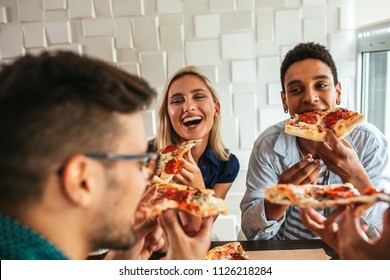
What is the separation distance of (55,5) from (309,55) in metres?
1.19

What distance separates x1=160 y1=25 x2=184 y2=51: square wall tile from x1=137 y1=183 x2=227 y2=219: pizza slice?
95 cm

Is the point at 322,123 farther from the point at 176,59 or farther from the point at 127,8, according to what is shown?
the point at 127,8

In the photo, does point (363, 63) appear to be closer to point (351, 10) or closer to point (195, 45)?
point (351, 10)

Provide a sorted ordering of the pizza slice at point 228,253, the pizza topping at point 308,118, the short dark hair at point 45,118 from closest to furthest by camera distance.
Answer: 1. the short dark hair at point 45,118
2. the pizza slice at point 228,253
3. the pizza topping at point 308,118

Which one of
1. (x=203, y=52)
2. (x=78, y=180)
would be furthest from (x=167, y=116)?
(x=78, y=180)

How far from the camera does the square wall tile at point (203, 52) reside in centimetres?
186

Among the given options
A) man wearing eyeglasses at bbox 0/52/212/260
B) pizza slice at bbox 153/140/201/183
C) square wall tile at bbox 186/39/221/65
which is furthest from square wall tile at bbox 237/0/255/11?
man wearing eyeglasses at bbox 0/52/212/260

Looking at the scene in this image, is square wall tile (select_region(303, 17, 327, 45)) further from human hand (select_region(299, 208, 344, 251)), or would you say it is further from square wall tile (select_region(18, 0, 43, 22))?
square wall tile (select_region(18, 0, 43, 22))

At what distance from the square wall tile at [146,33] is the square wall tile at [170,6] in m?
0.06

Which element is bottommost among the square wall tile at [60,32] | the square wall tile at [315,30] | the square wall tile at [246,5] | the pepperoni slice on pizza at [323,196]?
the pepperoni slice on pizza at [323,196]

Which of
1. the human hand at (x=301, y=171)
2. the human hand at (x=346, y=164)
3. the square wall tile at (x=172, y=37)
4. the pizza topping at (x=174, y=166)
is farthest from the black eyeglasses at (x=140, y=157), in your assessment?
the square wall tile at (x=172, y=37)

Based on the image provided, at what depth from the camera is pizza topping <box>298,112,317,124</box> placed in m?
1.52

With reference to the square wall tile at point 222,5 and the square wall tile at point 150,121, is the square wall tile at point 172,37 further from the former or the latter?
the square wall tile at point 150,121
